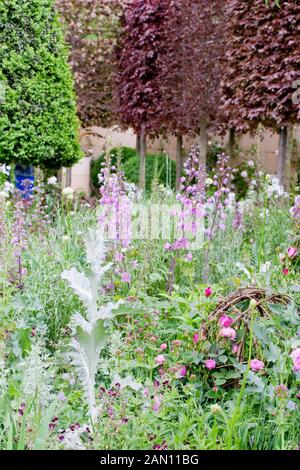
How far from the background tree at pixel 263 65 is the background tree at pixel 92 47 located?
3.28m

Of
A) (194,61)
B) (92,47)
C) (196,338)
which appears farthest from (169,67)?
(196,338)

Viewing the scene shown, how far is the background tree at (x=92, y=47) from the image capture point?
11.5 metres

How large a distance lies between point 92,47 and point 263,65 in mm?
4382

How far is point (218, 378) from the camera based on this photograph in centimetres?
266

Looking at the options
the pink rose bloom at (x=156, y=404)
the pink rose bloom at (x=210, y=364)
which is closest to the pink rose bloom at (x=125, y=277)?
the pink rose bloom at (x=210, y=364)

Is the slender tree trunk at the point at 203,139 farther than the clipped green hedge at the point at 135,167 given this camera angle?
No

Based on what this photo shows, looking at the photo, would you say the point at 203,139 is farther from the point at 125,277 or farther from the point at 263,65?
the point at 125,277

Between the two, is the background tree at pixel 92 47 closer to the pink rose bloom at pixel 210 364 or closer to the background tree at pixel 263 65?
the background tree at pixel 263 65

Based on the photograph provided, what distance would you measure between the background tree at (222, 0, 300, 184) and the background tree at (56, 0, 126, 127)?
3278 mm

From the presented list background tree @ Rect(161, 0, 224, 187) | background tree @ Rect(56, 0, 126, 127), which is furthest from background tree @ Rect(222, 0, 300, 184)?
background tree @ Rect(56, 0, 126, 127)

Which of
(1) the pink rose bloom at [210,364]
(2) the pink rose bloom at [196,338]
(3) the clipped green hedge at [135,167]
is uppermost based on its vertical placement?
(3) the clipped green hedge at [135,167]

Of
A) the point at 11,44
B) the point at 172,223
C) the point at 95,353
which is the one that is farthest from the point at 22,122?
the point at 95,353

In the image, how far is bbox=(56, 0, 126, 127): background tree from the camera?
1148 centimetres

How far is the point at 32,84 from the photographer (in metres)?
7.28
